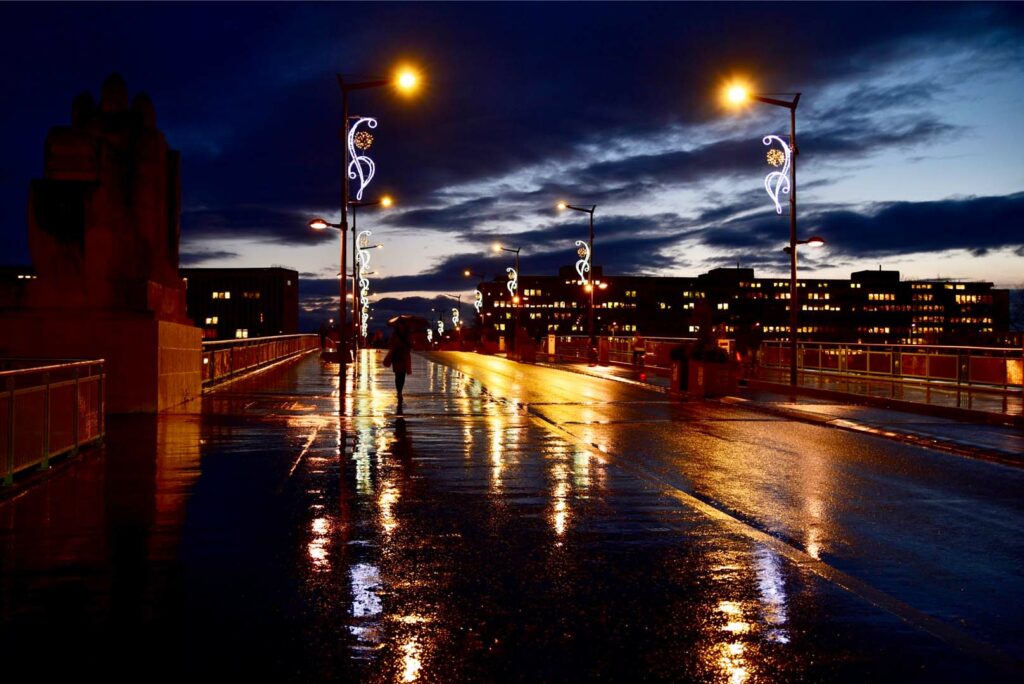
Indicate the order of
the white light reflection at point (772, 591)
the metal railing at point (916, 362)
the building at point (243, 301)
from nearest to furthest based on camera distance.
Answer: the white light reflection at point (772, 591) < the metal railing at point (916, 362) < the building at point (243, 301)

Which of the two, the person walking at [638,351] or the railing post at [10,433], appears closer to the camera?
the railing post at [10,433]

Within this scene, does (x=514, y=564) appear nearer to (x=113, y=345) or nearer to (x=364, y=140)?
(x=113, y=345)

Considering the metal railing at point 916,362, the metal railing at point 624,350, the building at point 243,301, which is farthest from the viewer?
the building at point 243,301

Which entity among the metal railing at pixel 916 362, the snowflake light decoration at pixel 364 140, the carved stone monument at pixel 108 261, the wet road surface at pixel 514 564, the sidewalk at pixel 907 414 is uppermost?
the snowflake light decoration at pixel 364 140

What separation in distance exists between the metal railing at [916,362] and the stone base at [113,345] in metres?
18.5

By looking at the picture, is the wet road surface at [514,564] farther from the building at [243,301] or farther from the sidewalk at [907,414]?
the building at [243,301]

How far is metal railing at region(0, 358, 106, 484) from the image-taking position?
1110 centimetres

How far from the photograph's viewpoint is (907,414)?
23.3 metres

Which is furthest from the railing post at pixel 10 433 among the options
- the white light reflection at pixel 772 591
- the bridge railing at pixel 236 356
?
the bridge railing at pixel 236 356

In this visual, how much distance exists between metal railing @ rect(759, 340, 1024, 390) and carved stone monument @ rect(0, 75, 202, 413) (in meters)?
18.6

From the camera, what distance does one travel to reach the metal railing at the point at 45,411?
1110 cm

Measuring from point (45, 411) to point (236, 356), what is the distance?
23838 millimetres

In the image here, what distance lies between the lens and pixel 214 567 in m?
7.62

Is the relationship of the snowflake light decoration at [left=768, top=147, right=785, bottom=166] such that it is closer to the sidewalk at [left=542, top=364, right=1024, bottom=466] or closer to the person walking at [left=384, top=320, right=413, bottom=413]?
the sidewalk at [left=542, top=364, right=1024, bottom=466]
